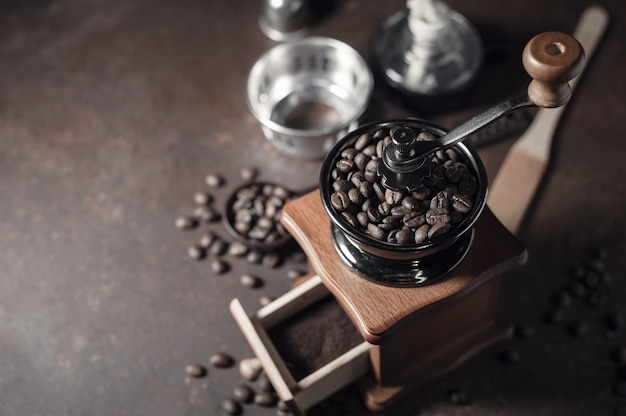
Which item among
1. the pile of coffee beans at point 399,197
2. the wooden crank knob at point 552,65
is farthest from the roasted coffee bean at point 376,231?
the wooden crank knob at point 552,65

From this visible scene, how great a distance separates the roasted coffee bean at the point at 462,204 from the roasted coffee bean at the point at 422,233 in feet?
0.19

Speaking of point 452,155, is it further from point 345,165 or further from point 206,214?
point 206,214

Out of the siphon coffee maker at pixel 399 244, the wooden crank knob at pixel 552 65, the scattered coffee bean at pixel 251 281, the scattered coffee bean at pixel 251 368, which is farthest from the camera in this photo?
the scattered coffee bean at pixel 251 281

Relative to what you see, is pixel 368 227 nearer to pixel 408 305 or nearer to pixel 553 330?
pixel 408 305

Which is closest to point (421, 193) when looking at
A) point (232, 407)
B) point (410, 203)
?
point (410, 203)

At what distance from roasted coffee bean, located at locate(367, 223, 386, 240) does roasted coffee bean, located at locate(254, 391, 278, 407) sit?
21.3 inches

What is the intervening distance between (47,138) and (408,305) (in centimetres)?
116

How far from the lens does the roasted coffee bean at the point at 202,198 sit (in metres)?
1.88

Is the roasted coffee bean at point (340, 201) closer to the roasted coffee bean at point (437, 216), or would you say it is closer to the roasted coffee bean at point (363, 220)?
the roasted coffee bean at point (363, 220)

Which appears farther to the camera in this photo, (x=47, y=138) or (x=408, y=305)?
(x=47, y=138)

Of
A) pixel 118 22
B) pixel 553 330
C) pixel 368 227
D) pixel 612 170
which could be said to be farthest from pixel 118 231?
pixel 612 170

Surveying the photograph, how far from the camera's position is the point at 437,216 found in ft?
4.10

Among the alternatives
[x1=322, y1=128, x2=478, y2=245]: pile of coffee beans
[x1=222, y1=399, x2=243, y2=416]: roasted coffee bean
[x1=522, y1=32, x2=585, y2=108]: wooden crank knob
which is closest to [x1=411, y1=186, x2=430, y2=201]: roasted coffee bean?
[x1=322, y1=128, x2=478, y2=245]: pile of coffee beans

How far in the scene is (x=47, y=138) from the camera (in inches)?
79.1
